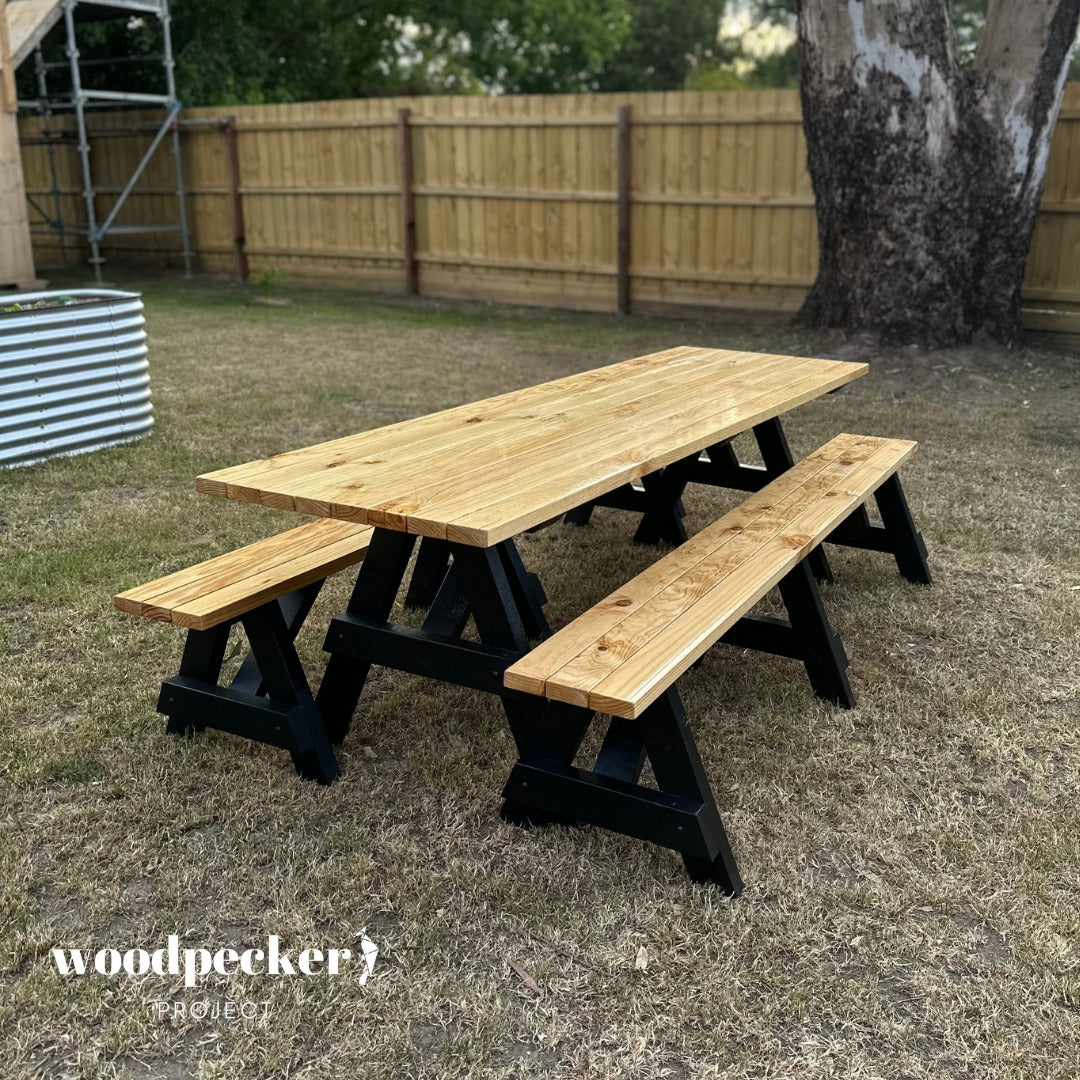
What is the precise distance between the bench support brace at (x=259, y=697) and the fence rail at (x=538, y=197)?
7500 millimetres

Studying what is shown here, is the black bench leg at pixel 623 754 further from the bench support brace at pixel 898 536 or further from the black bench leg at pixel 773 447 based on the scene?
the black bench leg at pixel 773 447

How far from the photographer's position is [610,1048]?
1.92 metres

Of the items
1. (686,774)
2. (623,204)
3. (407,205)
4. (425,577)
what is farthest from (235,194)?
(686,774)

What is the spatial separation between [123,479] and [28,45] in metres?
8.46

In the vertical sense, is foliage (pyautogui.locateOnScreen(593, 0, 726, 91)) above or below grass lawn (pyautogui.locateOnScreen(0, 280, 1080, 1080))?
above

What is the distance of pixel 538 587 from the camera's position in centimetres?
355

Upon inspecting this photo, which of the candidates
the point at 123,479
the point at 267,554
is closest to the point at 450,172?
the point at 123,479

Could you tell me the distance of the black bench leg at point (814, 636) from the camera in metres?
3.04

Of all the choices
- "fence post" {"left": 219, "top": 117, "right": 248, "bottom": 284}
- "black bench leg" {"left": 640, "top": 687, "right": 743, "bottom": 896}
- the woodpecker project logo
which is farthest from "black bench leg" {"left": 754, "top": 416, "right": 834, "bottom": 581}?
"fence post" {"left": 219, "top": 117, "right": 248, "bottom": 284}

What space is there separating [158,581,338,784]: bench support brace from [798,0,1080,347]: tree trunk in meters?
6.11

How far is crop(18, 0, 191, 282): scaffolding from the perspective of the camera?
12.6 m

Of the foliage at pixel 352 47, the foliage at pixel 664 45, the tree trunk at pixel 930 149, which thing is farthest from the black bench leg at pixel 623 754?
the foliage at pixel 664 45

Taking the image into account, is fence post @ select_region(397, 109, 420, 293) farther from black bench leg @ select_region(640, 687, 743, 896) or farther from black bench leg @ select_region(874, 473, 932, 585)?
black bench leg @ select_region(640, 687, 743, 896)

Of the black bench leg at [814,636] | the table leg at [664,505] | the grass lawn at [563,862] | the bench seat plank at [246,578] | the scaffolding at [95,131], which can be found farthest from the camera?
the scaffolding at [95,131]
